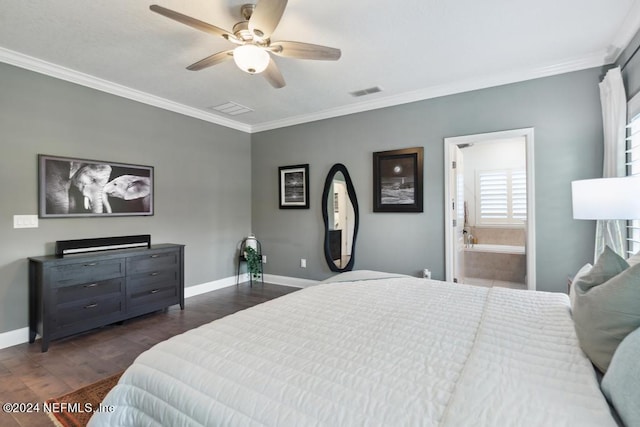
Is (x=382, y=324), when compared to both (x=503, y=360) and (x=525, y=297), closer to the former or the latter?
(x=503, y=360)

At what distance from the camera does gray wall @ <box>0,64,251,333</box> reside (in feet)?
9.27

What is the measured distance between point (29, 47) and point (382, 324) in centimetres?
370

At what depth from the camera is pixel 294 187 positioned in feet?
15.9

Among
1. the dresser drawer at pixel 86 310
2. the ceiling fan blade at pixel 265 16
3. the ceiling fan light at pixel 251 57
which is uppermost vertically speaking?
the ceiling fan blade at pixel 265 16

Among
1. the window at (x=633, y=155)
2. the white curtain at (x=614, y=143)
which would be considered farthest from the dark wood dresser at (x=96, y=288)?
the window at (x=633, y=155)

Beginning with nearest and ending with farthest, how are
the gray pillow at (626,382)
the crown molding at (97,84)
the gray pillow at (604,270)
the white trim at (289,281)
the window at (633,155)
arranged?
the gray pillow at (626,382) → the gray pillow at (604,270) → the window at (633,155) → the crown molding at (97,84) → the white trim at (289,281)

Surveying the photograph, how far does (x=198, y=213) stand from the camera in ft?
14.7

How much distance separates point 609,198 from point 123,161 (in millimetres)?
4633

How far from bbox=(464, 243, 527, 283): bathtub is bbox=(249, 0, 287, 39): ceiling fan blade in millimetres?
4867

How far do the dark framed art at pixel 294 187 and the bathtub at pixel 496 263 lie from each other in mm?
3092

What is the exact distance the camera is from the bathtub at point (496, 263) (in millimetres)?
4953

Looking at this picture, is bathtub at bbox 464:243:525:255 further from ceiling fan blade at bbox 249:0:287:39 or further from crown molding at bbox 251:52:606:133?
ceiling fan blade at bbox 249:0:287:39

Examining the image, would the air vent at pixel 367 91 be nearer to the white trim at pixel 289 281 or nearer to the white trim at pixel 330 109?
the white trim at pixel 330 109

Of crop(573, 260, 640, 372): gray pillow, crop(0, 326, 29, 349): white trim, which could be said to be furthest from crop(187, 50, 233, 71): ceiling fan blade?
crop(0, 326, 29, 349): white trim
